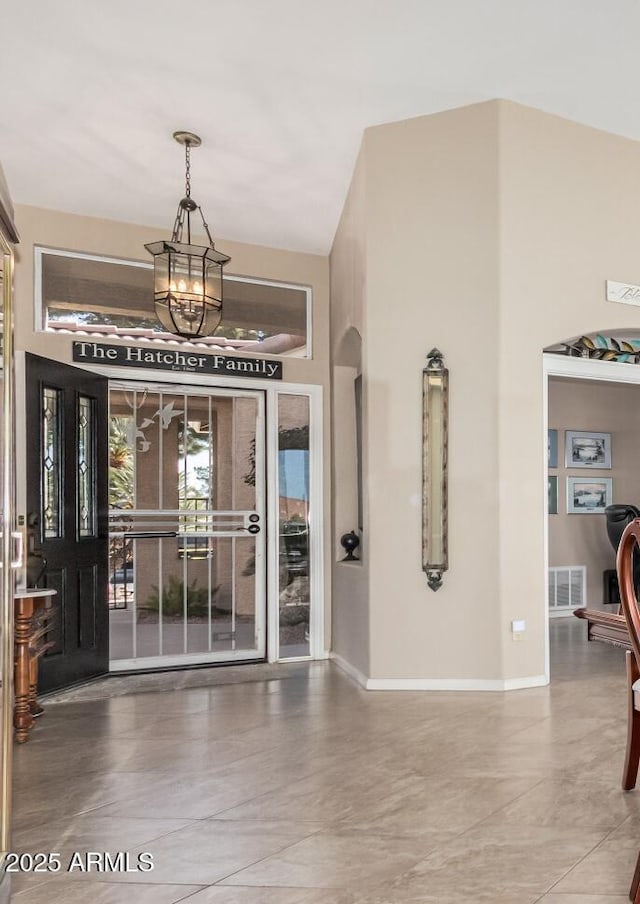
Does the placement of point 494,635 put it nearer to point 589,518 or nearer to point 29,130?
point 589,518

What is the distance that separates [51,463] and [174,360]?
1240 millimetres

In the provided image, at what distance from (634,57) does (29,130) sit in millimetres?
3722

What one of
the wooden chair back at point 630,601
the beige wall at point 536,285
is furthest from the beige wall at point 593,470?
the wooden chair back at point 630,601

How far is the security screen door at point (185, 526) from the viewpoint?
5.32m

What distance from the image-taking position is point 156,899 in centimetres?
215

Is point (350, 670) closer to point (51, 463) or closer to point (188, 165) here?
point (51, 463)

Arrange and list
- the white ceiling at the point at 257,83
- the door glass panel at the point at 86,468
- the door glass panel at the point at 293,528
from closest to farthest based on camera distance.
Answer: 1. the white ceiling at the point at 257,83
2. the door glass panel at the point at 86,468
3. the door glass panel at the point at 293,528

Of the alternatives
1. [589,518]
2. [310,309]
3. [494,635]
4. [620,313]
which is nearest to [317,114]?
[310,309]

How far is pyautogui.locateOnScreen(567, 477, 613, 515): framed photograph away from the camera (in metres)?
7.58

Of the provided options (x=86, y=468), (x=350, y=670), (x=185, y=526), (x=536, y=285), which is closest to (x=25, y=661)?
(x=86, y=468)

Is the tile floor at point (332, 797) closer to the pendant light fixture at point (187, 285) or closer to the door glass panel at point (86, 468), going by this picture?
the door glass panel at point (86, 468)

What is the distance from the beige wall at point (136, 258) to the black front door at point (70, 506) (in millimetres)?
257

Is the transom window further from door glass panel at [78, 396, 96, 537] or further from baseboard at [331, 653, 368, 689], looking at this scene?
baseboard at [331, 653, 368, 689]

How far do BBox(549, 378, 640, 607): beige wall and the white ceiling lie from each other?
324 centimetres
